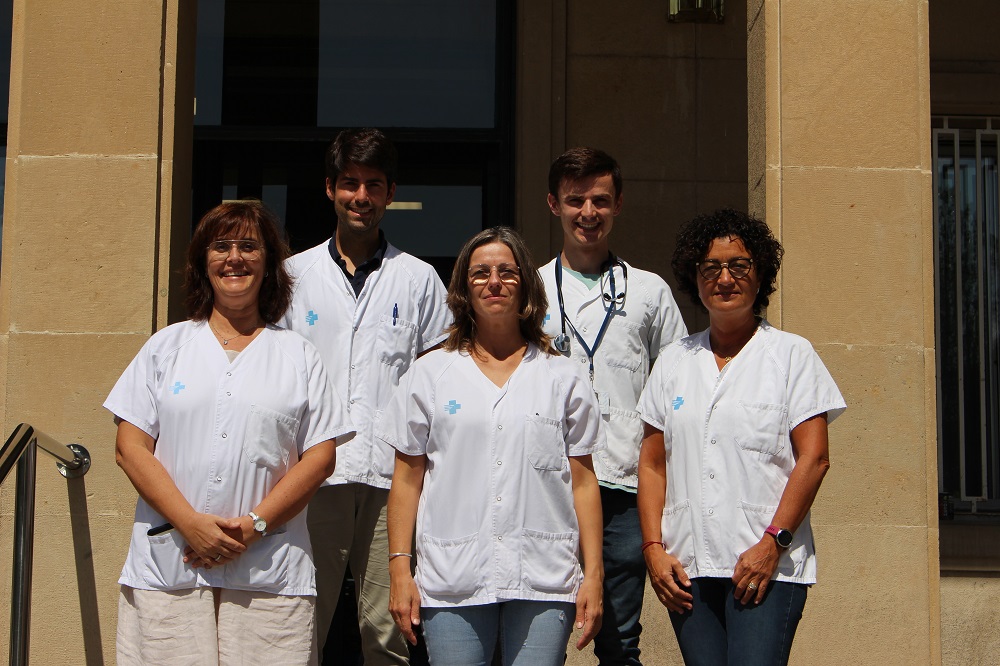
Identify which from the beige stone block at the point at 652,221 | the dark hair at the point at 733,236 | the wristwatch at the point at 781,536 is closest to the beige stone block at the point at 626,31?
the beige stone block at the point at 652,221

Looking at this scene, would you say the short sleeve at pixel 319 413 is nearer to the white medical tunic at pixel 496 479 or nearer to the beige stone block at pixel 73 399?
the white medical tunic at pixel 496 479

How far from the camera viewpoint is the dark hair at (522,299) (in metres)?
3.89

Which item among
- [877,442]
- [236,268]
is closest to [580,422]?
[236,268]

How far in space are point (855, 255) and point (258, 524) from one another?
2.78 metres

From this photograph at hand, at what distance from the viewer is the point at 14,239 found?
5.06 m

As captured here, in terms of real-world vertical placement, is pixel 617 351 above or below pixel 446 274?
below

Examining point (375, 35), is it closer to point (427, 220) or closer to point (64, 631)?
point (427, 220)

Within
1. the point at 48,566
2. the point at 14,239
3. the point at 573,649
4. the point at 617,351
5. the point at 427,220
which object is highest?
the point at 427,220

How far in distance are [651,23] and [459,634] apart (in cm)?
464

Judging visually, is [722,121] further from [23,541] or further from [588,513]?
[23,541]

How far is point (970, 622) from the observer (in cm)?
638

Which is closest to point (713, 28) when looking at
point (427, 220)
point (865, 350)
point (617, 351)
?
point (427, 220)

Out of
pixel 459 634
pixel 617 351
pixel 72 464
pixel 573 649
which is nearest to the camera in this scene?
pixel 459 634

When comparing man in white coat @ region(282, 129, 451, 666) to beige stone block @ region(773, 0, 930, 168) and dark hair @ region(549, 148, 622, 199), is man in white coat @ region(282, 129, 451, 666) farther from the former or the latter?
beige stone block @ region(773, 0, 930, 168)
